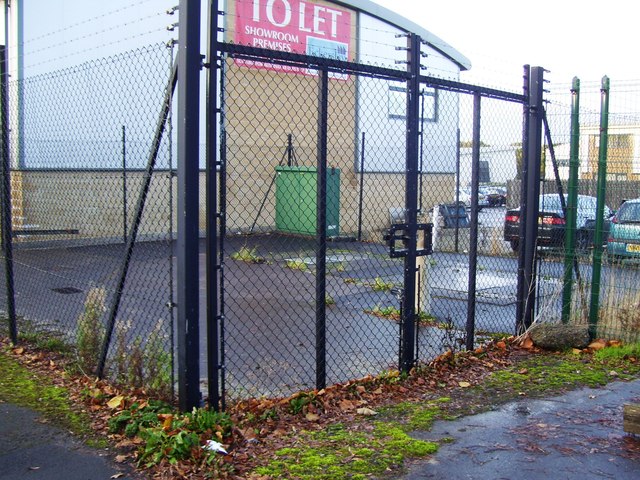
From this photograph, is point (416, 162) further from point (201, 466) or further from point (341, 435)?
point (201, 466)

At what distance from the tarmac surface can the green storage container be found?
13493 mm

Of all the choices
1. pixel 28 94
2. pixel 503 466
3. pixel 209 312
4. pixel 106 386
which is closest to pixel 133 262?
pixel 28 94

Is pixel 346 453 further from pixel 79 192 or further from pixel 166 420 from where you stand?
pixel 79 192

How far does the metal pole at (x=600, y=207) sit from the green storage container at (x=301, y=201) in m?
11.2

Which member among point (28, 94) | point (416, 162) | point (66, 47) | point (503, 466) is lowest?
point (503, 466)

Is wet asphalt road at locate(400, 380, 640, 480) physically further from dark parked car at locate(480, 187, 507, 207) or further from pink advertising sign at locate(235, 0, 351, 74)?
pink advertising sign at locate(235, 0, 351, 74)

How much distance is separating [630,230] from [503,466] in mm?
6045

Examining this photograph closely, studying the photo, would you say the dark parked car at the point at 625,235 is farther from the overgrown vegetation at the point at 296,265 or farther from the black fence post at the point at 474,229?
the overgrown vegetation at the point at 296,265

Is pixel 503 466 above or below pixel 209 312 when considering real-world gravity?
below

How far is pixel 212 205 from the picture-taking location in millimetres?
4508

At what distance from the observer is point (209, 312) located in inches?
178

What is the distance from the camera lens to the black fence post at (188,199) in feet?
14.4

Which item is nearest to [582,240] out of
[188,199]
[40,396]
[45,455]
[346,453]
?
[346,453]

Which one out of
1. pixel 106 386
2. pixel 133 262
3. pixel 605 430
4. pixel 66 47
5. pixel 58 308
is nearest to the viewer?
Answer: pixel 605 430
